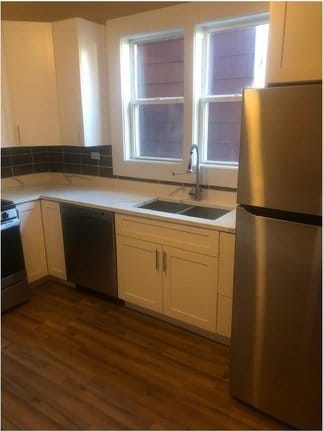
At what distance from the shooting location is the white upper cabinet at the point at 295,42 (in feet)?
4.29

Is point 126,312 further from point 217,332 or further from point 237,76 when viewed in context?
point 237,76

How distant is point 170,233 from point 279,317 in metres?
0.94

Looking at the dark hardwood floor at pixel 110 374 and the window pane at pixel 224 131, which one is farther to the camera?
the window pane at pixel 224 131

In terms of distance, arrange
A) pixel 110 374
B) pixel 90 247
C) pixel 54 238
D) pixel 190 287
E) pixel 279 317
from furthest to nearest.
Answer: pixel 54 238 < pixel 90 247 < pixel 190 287 < pixel 110 374 < pixel 279 317

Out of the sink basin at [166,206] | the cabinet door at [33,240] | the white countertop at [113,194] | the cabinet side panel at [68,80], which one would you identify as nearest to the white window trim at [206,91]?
the white countertop at [113,194]

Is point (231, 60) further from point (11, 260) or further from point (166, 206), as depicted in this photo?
point (11, 260)

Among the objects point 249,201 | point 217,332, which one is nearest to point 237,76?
point 249,201

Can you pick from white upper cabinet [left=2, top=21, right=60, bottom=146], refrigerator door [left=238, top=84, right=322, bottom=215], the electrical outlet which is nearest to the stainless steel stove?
white upper cabinet [left=2, top=21, right=60, bottom=146]

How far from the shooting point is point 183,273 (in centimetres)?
225

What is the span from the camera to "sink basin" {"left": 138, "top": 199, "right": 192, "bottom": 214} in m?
2.63

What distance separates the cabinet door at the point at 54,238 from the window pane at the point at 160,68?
1.27m

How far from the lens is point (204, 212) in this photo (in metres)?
2.55

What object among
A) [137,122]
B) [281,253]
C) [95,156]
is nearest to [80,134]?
[95,156]

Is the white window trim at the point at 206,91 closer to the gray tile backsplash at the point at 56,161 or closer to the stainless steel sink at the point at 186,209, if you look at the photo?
the stainless steel sink at the point at 186,209
